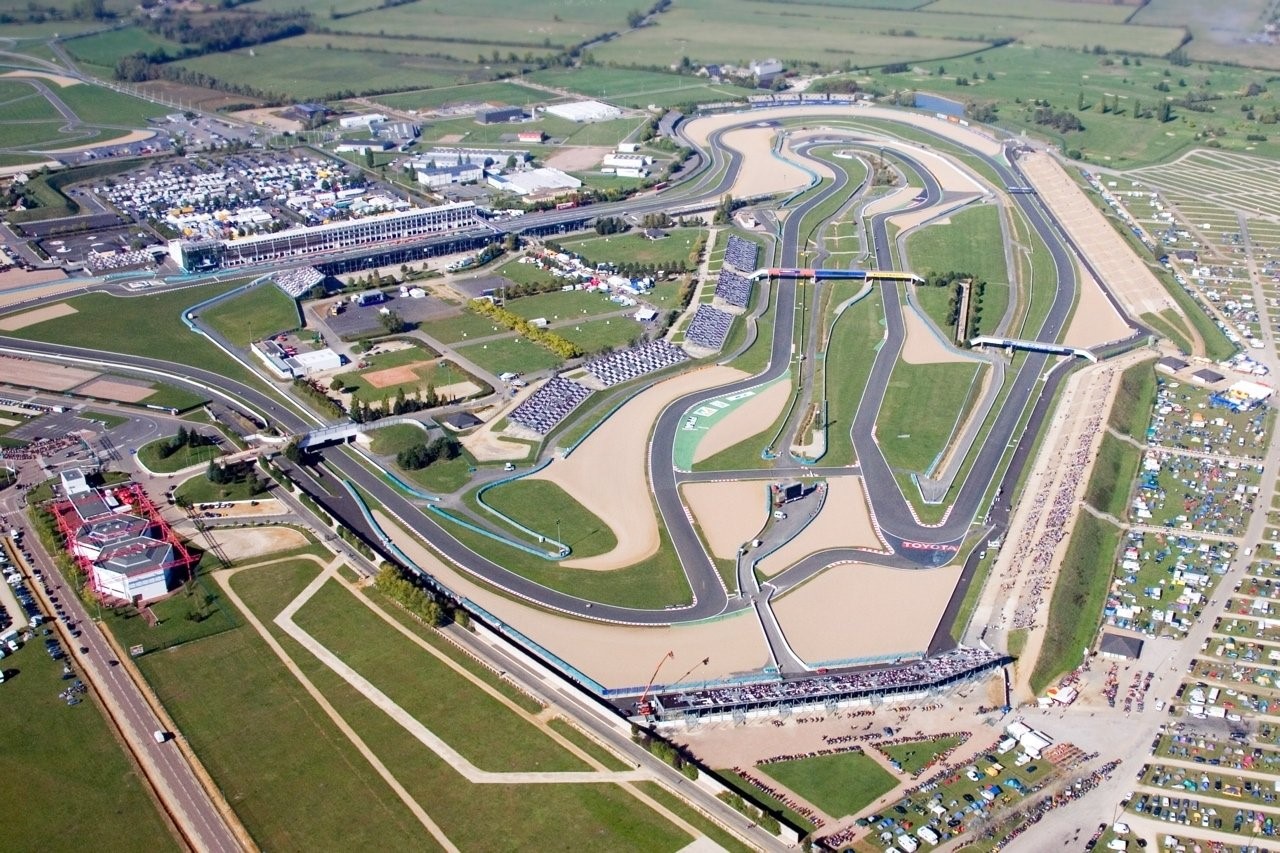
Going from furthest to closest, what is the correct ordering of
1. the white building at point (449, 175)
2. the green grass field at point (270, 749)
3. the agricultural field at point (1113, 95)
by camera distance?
the agricultural field at point (1113, 95)
the white building at point (449, 175)
the green grass field at point (270, 749)

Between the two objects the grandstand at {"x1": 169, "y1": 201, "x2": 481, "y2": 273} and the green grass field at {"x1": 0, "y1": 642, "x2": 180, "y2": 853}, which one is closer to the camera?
the green grass field at {"x1": 0, "y1": 642, "x2": 180, "y2": 853}

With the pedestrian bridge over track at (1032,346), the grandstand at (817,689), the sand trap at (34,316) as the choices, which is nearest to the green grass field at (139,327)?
the sand trap at (34,316)

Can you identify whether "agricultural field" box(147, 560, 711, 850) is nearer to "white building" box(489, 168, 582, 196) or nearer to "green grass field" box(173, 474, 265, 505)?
"green grass field" box(173, 474, 265, 505)

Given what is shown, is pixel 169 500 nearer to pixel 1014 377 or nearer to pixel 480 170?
pixel 1014 377

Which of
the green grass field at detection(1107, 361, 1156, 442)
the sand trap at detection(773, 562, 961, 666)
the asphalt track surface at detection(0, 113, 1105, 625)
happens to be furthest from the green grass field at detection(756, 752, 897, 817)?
the green grass field at detection(1107, 361, 1156, 442)

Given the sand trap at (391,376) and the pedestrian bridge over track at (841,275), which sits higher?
the pedestrian bridge over track at (841,275)

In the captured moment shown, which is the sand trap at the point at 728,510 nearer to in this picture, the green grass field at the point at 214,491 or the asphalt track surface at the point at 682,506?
the asphalt track surface at the point at 682,506

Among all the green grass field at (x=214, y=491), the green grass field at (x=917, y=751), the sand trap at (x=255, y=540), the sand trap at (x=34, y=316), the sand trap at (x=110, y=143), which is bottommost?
the green grass field at (x=917, y=751)

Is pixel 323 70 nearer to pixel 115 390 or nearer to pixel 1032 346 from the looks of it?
pixel 115 390
